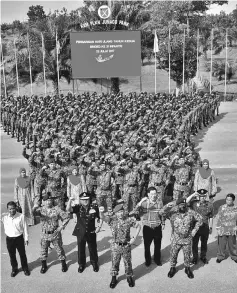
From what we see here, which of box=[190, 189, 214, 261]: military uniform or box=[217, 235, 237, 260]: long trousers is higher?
box=[190, 189, 214, 261]: military uniform

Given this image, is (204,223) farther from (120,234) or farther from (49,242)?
(49,242)

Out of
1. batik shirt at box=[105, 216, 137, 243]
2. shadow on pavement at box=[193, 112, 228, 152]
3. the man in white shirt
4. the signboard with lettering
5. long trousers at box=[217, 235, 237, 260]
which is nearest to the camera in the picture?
batik shirt at box=[105, 216, 137, 243]

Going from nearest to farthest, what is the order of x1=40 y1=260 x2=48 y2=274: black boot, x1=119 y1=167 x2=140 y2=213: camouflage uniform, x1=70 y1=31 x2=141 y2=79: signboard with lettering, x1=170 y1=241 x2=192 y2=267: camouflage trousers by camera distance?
x1=170 y1=241 x2=192 y2=267: camouflage trousers < x1=40 y1=260 x2=48 y2=274: black boot < x1=119 y1=167 x2=140 y2=213: camouflage uniform < x1=70 y1=31 x2=141 y2=79: signboard with lettering

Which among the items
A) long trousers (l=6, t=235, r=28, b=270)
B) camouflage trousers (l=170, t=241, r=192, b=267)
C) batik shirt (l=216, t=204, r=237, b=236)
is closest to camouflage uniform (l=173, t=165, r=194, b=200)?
batik shirt (l=216, t=204, r=237, b=236)

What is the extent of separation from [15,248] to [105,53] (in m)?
21.9

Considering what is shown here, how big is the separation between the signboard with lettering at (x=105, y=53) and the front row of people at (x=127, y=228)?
2113cm

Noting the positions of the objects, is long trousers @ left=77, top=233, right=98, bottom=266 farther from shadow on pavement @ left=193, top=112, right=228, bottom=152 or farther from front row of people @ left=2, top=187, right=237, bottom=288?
shadow on pavement @ left=193, top=112, right=228, bottom=152

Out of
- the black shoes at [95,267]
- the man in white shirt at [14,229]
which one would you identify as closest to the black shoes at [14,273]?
the man in white shirt at [14,229]

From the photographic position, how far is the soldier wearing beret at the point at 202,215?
7387mm

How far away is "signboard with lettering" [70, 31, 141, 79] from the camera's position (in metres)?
26.9

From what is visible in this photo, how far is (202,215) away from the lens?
7.36 metres

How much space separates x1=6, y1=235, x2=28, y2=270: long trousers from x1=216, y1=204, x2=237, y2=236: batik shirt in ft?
12.4

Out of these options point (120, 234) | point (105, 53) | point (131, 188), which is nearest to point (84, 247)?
point (120, 234)

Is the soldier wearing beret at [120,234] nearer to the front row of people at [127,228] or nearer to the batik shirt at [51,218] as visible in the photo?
the front row of people at [127,228]
